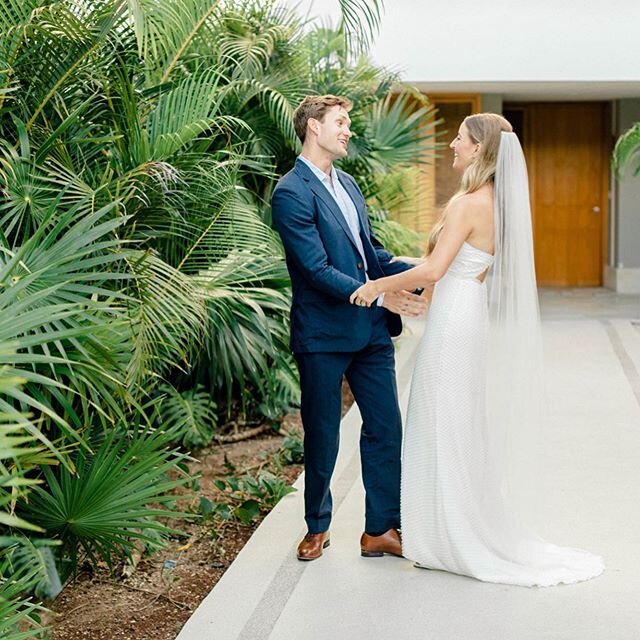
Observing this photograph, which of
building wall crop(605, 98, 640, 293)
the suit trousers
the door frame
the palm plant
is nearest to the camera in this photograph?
the palm plant

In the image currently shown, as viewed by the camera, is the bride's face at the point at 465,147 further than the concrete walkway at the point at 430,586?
Yes

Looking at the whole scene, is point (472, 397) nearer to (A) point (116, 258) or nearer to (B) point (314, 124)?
(B) point (314, 124)

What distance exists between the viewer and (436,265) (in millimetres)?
4414

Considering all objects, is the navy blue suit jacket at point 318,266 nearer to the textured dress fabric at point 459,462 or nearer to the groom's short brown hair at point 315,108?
the groom's short brown hair at point 315,108

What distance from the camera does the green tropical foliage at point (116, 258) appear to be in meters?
3.64

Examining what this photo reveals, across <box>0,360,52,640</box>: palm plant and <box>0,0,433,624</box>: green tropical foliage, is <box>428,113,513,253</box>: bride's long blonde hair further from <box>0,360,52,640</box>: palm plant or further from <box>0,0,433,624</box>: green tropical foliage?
<box>0,360,52,640</box>: palm plant

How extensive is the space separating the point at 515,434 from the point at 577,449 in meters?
2.19

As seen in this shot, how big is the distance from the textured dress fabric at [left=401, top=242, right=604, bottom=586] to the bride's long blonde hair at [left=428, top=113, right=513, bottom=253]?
10.2 inches

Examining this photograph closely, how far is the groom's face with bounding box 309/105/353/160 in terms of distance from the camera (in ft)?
14.9

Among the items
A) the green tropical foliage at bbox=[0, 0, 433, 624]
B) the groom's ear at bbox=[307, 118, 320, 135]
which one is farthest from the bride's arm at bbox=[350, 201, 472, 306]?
the green tropical foliage at bbox=[0, 0, 433, 624]

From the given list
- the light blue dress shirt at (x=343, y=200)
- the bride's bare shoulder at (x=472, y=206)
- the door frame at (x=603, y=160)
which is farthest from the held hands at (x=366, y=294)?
the door frame at (x=603, y=160)

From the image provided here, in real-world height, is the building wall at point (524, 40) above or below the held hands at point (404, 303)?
above

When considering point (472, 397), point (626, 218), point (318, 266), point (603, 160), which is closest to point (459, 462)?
point (472, 397)

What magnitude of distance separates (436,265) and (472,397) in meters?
0.56
